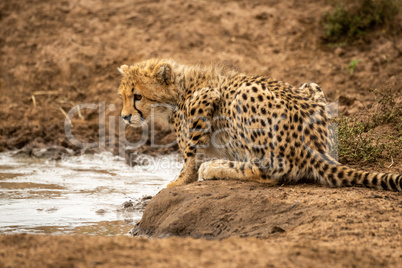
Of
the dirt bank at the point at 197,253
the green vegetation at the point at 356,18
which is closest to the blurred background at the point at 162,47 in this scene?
the green vegetation at the point at 356,18

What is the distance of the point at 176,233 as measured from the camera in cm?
444

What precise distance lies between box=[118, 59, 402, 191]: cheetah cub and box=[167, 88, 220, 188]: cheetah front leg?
10mm

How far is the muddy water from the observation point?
519 centimetres

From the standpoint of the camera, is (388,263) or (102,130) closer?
(388,263)

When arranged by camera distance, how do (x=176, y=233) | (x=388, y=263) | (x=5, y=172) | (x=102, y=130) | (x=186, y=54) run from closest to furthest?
(x=388, y=263) < (x=176, y=233) < (x=5, y=172) < (x=102, y=130) < (x=186, y=54)

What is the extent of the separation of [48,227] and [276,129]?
2345 millimetres

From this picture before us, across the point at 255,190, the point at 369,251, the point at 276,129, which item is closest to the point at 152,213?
the point at 255,190

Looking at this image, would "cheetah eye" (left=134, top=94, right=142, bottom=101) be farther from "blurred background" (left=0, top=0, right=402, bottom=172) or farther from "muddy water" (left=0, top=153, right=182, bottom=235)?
"blurred background" (left=0, top=0, right=402, bottom=172)

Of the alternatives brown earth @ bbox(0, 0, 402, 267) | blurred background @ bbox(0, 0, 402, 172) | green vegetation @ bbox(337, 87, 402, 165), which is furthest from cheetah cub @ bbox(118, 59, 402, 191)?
blurred background @ bbox(0, 0, 402, 172)

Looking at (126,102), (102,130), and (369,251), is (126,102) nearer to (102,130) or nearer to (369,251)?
(369,251)

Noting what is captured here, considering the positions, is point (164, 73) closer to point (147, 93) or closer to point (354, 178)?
point (147, 93)

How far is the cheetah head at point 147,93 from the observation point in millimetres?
5832

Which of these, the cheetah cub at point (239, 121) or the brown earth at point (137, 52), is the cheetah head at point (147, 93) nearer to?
the cheetah cub at point (239, 121)

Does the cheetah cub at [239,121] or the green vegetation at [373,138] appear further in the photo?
the green vegetation at [373,138]
